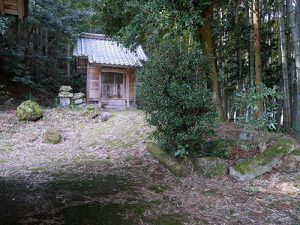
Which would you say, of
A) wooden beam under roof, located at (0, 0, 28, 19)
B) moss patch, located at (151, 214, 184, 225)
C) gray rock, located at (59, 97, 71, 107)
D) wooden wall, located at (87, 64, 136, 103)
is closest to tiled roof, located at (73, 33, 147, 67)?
wooden wall, located at (87, 64, 136, 103)

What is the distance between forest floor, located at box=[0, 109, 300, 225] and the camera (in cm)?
326

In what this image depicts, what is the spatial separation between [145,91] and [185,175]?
5.60 feet

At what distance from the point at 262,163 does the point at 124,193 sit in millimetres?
2381

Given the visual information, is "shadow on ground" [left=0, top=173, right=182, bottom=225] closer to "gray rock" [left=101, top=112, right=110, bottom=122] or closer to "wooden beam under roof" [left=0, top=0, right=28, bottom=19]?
"wooden beam under roof" [left=0, top=0, right=28, bottom=19]

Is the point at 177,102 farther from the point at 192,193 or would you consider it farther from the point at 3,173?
the point at 3,173

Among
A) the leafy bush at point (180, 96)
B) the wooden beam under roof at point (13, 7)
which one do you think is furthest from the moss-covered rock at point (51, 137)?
the wooden beam under roof at point (13, 7)

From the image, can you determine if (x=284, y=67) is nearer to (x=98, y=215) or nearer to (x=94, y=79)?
(x=98, y=215)

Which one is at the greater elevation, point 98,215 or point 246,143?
point 246,143

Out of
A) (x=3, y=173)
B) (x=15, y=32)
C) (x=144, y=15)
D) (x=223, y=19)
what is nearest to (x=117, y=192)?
(x=3, y=173)

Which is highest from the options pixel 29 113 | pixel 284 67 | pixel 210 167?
pixel 284 67

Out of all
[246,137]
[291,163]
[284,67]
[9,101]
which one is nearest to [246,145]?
[246,137]

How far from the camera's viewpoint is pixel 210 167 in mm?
4754

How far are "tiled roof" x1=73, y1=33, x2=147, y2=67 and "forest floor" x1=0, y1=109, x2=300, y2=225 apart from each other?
673cm

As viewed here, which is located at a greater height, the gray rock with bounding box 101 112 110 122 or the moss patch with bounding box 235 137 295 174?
the gray rock with bounding box 101 112 110 122
